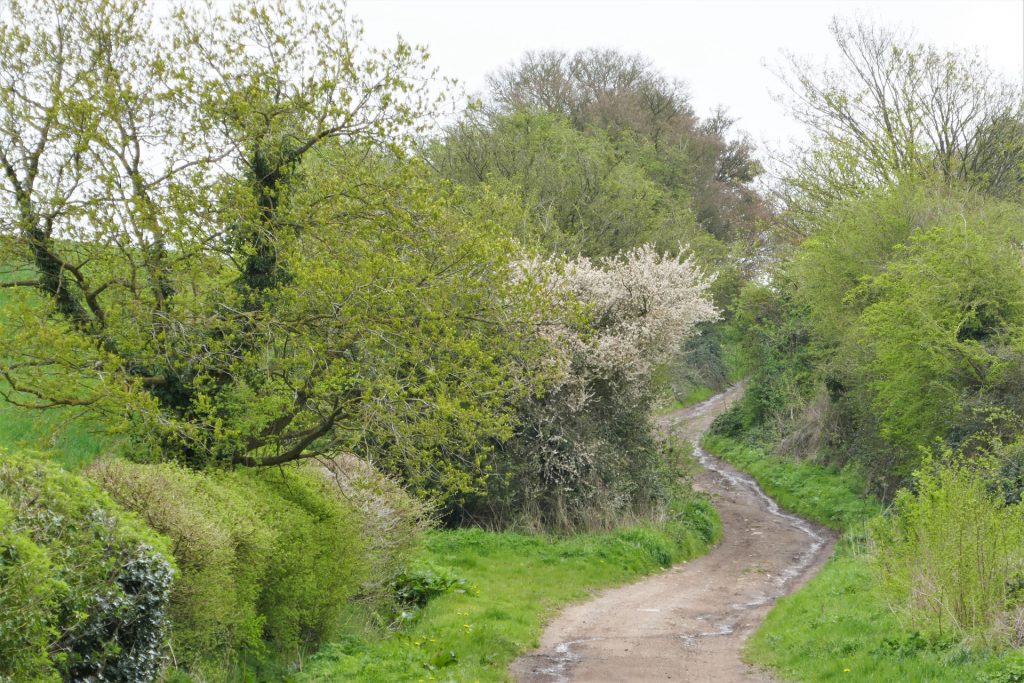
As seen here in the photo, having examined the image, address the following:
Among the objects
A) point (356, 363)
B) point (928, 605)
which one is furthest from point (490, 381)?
point (928, 605)

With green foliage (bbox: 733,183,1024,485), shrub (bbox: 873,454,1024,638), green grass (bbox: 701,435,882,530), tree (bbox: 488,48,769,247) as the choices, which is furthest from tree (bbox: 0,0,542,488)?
tree (bbox: 488,48,769,247)

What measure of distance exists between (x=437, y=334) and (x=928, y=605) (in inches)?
261

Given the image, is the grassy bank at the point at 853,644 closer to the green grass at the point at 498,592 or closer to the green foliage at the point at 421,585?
the green grass at the point at 498,592

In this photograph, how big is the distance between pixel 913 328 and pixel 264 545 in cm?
1732

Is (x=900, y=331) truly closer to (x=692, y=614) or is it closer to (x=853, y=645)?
(x=692, y=614)

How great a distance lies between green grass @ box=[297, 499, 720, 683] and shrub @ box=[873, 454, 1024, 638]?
498 cm

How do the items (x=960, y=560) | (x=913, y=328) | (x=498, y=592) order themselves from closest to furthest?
(x=960, y=560) → (x=498, y=592) → (x=913, y=328)

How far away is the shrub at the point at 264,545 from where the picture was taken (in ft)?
28.9

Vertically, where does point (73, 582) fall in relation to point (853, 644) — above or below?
above

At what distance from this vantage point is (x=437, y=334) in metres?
12.9

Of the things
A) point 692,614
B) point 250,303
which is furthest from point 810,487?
point 250,303

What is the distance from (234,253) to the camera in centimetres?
1387

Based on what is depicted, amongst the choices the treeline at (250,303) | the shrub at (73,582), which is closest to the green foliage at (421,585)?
the treeline at (250,303)

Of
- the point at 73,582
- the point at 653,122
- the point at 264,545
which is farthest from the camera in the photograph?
the point at 653,122
